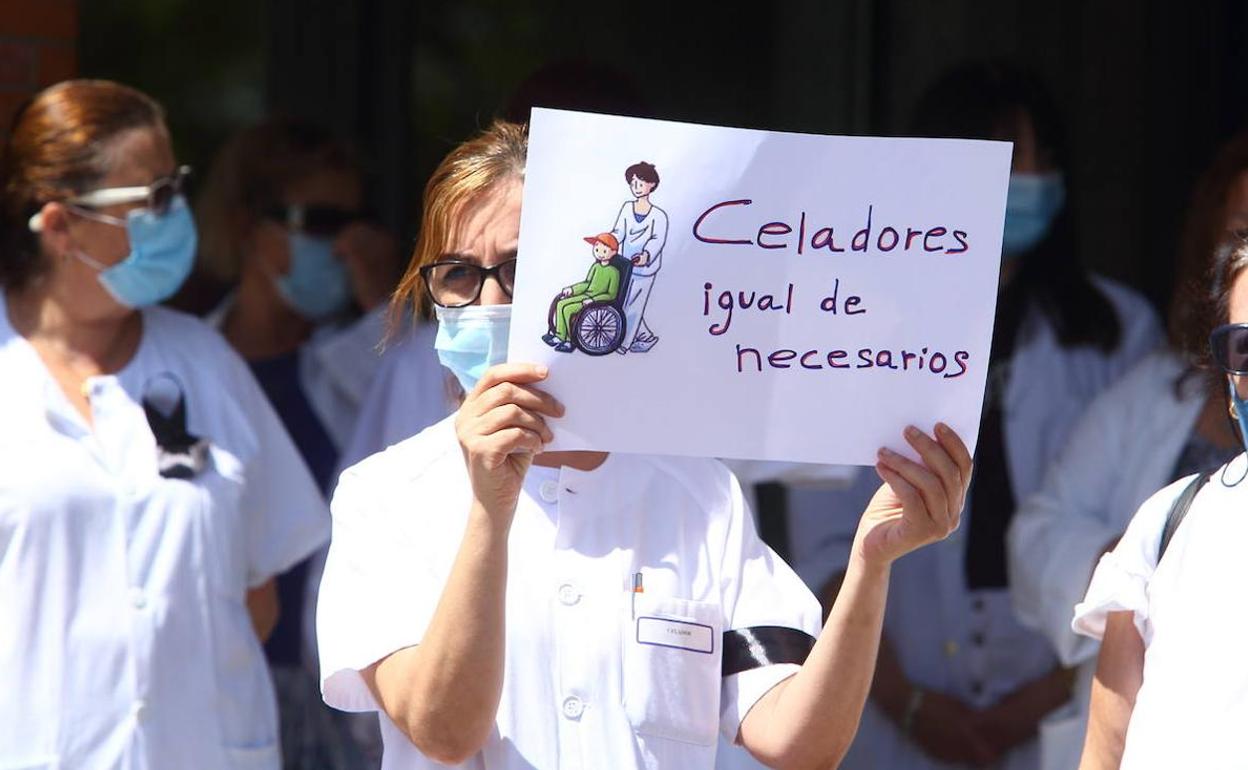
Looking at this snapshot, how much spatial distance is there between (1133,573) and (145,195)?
2.02 metres

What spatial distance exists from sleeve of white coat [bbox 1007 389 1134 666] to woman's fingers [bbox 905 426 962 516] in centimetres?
162

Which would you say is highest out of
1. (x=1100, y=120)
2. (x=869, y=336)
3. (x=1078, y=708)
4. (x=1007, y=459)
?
(x=1100, y=120)

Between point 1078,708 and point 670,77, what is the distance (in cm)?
254

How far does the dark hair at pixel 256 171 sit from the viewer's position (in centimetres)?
480

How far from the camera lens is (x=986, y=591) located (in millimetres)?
4305

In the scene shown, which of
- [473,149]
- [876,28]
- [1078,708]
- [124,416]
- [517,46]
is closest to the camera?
[473,149]

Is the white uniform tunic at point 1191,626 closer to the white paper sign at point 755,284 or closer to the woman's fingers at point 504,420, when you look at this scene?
the white paper sign at point 755,284

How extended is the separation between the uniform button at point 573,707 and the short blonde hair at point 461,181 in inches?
21.9

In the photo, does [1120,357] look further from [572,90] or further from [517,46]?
[517,46]

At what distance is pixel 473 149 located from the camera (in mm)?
2461

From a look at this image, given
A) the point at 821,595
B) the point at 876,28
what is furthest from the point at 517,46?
the point at 821,595

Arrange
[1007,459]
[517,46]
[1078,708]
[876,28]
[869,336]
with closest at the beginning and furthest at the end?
[869,336], [1078,708], [1007,459], [876,28], [517,46]

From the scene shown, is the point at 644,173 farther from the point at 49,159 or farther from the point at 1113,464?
the point at 1113,464

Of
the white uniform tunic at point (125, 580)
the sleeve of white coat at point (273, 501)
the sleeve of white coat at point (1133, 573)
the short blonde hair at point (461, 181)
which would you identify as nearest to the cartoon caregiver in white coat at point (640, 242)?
the short blonde hair at point (461, 181)
